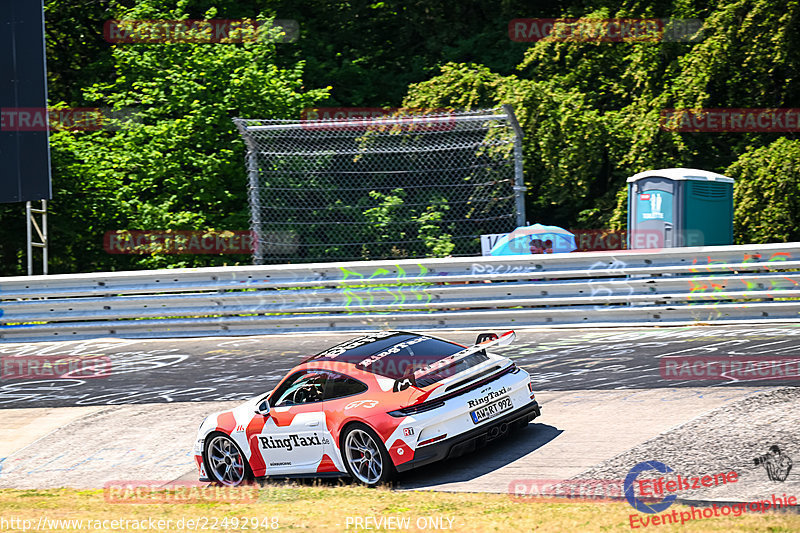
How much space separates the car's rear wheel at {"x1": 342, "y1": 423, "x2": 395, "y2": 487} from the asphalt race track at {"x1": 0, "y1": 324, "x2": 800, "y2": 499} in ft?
Answer: 0.98

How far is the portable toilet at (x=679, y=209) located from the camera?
51.4 ft

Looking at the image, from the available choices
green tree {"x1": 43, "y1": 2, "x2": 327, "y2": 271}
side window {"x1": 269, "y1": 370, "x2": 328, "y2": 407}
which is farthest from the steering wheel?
green tree {"x1": 43, "y1": 2, "x2": 327, "y2": 271}

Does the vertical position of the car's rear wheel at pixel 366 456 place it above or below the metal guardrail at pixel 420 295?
below

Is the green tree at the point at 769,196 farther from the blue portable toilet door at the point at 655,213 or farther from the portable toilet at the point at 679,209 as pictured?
the blue portable toilet door at the point at 655,213

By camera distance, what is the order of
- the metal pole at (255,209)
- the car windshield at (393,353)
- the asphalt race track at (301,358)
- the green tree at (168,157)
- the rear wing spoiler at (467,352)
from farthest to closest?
1. the green tree at (168,157)
2. the metal pole at (255,209)
3. the asphalt race track at (301,358)
4. the car windshield at (393,353)
5. the rear wing spoiler at (467,352)

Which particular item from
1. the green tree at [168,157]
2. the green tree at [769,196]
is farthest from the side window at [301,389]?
the green tree at [769,196]

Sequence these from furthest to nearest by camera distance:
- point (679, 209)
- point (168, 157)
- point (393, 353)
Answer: point (168, 157) < point (679, 209) < point (393, 353)

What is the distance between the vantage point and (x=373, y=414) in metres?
8.18

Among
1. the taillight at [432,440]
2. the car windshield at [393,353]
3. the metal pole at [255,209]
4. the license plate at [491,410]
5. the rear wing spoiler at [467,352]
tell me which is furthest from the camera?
the metal pole at [255,209]

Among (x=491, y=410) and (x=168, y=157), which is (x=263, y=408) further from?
(x=168, y=157)

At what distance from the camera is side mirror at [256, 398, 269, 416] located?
9070 millimetres

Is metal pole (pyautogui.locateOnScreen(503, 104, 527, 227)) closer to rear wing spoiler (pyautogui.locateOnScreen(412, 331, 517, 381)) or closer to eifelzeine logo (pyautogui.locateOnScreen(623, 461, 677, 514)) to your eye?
rear wing spoiler (pyautogui.locateOnScreen(412, 331, 517, 381))

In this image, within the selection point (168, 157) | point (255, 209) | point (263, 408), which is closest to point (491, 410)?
point (263, 408)

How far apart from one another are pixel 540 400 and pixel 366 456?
261 centimetres
